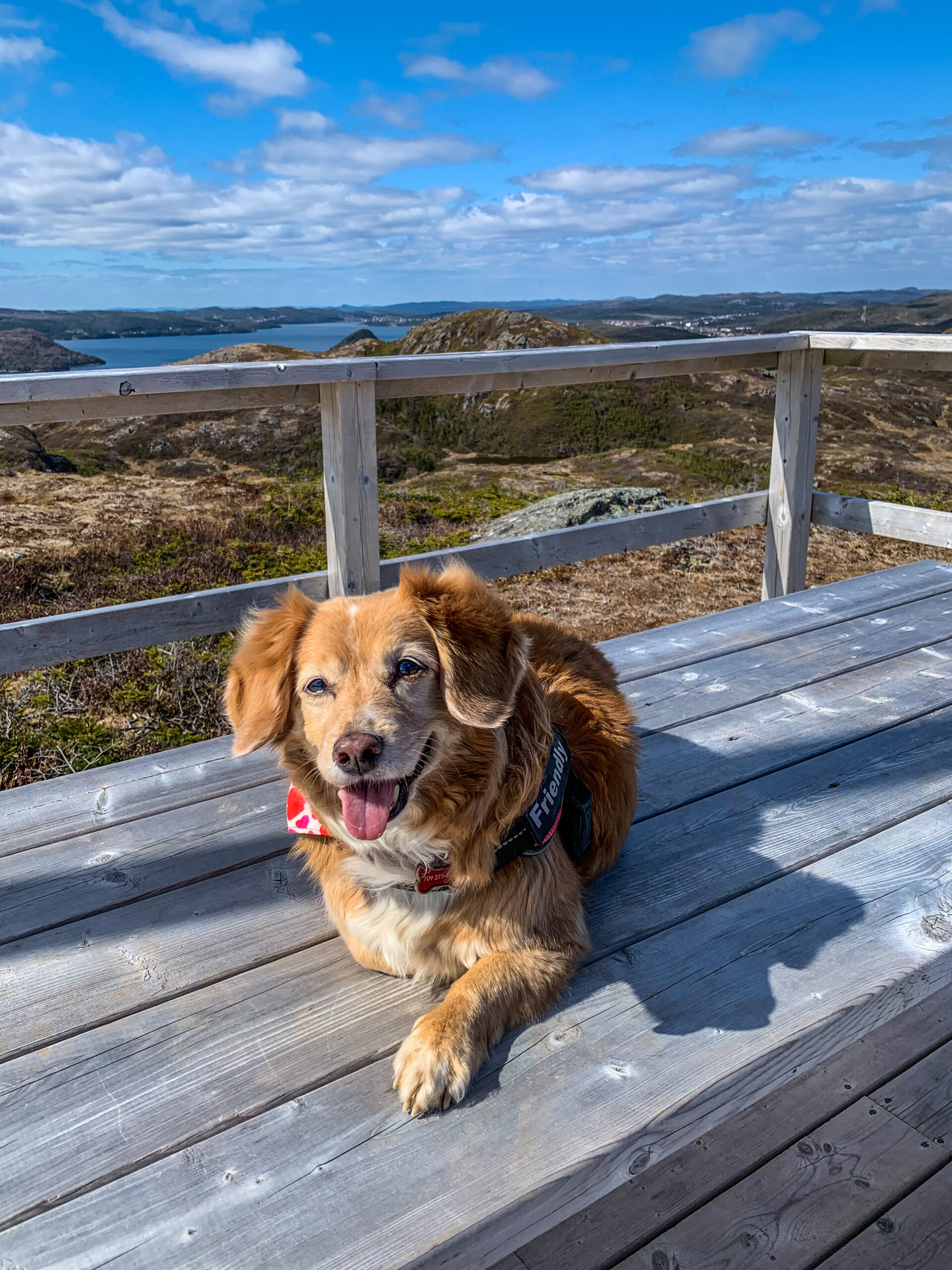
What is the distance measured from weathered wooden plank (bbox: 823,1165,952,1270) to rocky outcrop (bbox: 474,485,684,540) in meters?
6.40

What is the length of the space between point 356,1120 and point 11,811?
4.52ft

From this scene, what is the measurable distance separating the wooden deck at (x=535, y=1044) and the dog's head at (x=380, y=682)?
17.2 inches

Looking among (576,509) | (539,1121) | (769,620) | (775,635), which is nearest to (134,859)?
(539,1121)

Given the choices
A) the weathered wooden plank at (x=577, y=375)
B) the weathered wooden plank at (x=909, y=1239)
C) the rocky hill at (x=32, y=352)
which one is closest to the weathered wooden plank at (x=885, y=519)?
the weathered wooden plank at (x=577, y=375)

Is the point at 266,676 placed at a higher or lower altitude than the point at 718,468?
higher

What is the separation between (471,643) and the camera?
1.70 meters

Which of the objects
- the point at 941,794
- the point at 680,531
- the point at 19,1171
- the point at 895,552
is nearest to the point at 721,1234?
the point at 941,794

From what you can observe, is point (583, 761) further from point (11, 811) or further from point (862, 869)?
point (11, 811)

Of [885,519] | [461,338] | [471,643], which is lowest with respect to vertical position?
[885,519]

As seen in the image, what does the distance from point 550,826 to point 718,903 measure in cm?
46

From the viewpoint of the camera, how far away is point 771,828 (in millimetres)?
2229

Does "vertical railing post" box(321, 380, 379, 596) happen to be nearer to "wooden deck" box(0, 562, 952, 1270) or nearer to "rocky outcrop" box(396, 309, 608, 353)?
"wooden deck" box(0, 562, 952, 1270)

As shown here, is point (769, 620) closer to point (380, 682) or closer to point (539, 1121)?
point (380, 682)

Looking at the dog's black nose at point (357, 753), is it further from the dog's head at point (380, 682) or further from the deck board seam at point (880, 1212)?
the deck board seam at point (880, 1212)
